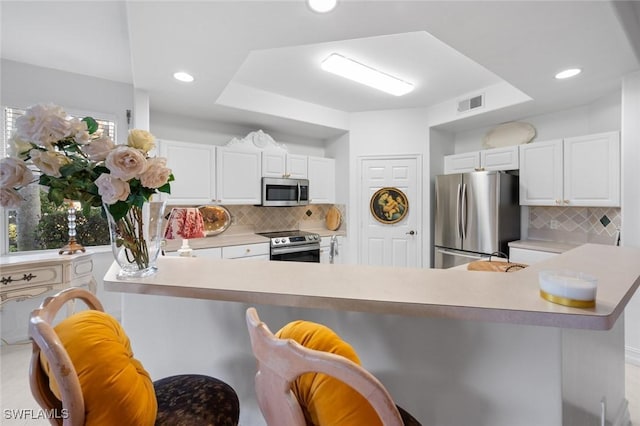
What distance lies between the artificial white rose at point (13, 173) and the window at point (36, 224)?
1907mm

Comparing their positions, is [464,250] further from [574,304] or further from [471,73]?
[574,304]

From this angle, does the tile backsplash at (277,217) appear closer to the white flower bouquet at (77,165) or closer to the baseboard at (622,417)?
the white flower bouquet at (77,165)

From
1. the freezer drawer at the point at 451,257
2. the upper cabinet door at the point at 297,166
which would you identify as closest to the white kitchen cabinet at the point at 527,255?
the freezer drawer at the point at 451,257

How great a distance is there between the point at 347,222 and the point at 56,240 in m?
3.40

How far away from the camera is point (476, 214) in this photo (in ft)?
10.7

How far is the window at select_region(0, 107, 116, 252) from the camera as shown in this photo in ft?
8.45

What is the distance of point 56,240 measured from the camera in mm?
2779

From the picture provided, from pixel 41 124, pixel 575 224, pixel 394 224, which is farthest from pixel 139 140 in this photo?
pixel 575 224

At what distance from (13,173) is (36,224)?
2603 mm

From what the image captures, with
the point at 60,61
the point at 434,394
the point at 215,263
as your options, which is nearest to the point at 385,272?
the point at 434,394

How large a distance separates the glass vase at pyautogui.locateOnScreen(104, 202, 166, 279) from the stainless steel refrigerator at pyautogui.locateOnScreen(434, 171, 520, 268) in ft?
10.8

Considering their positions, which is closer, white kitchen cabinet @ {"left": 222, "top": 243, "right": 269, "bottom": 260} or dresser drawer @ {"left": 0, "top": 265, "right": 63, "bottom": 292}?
dresser drawer @ {"left": 0, "top": 265, "right": 63, "bottom": 292}

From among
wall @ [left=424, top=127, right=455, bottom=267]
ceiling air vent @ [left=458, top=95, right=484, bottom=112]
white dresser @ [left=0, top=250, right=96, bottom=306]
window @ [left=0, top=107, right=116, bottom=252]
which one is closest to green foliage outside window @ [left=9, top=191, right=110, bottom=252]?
window @ [left=0, top=107, right=116, bottom=252]

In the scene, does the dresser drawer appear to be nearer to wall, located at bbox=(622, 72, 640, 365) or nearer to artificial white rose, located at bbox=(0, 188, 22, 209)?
artificial white rose, located at bbox=(0, 188, 22, 209)
